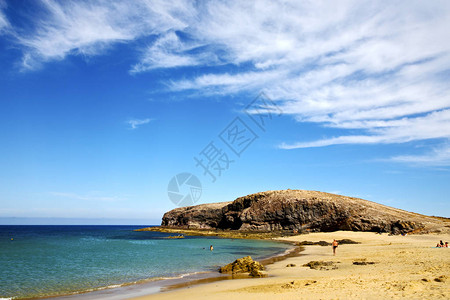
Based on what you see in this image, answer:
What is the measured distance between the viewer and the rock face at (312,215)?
6412cm

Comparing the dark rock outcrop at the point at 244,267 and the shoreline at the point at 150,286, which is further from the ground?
the dark rock outcrop at the point at 244,267

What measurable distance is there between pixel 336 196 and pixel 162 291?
76431 mm

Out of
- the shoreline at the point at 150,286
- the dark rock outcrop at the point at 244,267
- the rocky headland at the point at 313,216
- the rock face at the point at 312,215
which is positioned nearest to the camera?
the shoreline at the point at 150,286

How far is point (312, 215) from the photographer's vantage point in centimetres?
7619

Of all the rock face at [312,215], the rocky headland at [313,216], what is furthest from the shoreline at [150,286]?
the rock face at [312,215]

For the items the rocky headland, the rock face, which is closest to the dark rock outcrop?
the rocky headland

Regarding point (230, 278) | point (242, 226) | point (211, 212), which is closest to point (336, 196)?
point (242, 226)

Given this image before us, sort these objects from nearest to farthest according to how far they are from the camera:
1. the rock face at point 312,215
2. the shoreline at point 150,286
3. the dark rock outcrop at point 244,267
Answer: the shoreline at point 150,286, the dark rock outcrop at point 244,267, the rock face at point 312,215

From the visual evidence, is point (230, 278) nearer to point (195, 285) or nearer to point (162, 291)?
point (195, 285)

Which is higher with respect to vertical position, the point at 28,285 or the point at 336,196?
the point at 336,196

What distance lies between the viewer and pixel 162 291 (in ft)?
48.8

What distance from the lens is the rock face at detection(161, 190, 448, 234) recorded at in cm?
6412

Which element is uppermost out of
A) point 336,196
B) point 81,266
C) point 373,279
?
point 336,196

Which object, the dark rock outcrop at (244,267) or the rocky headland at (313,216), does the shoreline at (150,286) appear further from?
the rocky headland at (313,216)
